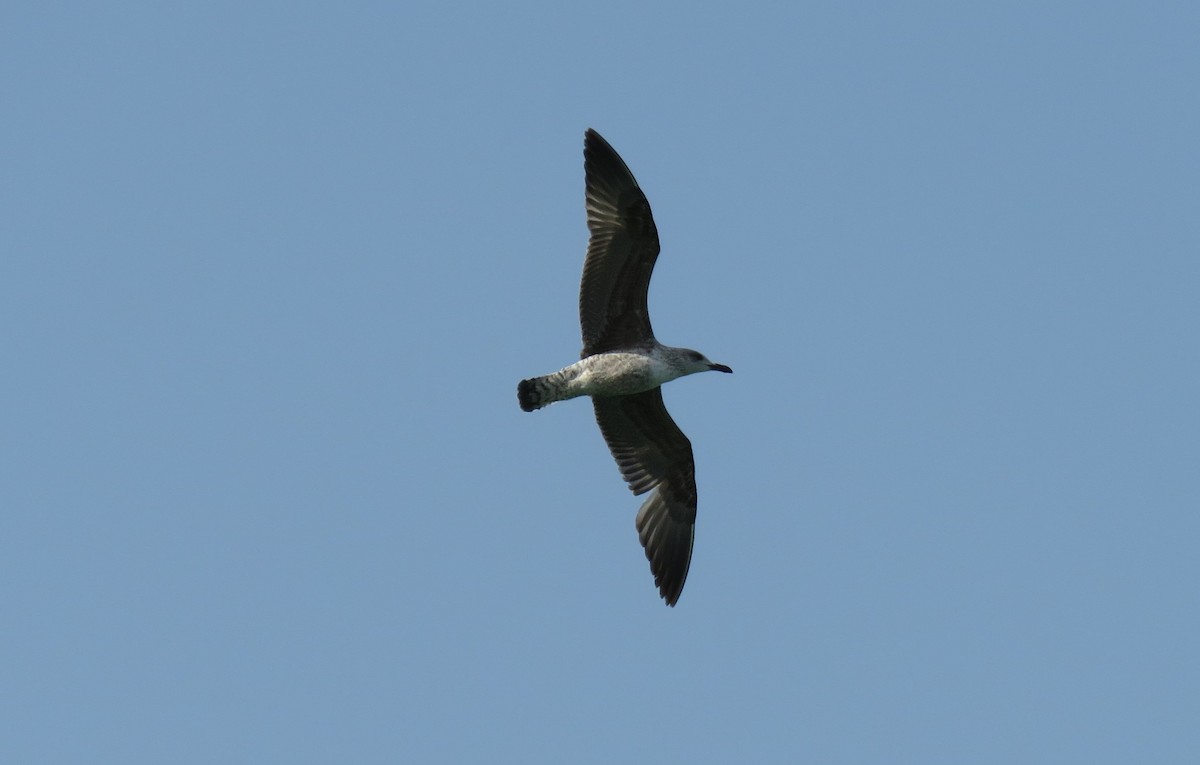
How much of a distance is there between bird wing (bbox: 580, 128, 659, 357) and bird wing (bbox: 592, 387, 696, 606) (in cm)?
118

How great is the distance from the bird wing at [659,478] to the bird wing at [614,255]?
118 cm

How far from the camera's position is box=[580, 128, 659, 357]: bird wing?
1695cm

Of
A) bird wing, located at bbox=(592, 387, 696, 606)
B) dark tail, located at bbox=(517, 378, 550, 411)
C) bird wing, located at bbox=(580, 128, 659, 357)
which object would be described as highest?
bird wing, located at bbox=(580, 128, 659, 357)

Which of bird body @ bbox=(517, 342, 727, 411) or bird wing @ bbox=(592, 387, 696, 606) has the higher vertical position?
bird body @ bbox=(517, 342, 727, 411)

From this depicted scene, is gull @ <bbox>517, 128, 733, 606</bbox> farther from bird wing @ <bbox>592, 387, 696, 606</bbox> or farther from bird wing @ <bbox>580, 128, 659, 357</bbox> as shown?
bird wing @ <bbox>592, 387, 696, 606</bbox>

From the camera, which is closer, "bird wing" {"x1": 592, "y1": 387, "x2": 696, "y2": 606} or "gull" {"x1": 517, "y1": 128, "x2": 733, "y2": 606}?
"gull" {"x1": 517, "y1": 128, "x2": 733, "y2": 606}

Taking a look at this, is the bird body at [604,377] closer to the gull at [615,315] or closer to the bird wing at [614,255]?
the gull at [615,315]

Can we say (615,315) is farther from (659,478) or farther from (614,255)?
(659,478)

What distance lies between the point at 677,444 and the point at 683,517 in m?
0.90

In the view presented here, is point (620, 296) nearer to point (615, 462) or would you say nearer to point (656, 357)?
point (656, 357)

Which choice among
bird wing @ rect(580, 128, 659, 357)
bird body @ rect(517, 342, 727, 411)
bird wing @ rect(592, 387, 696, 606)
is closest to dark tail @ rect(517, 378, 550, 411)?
bird body @ rect(517, 342, 727, 411)

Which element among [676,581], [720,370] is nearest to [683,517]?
[676,581]

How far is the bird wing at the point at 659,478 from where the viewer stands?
1833 cm

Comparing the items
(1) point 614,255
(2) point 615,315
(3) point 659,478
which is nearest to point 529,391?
(2) point 615,315
